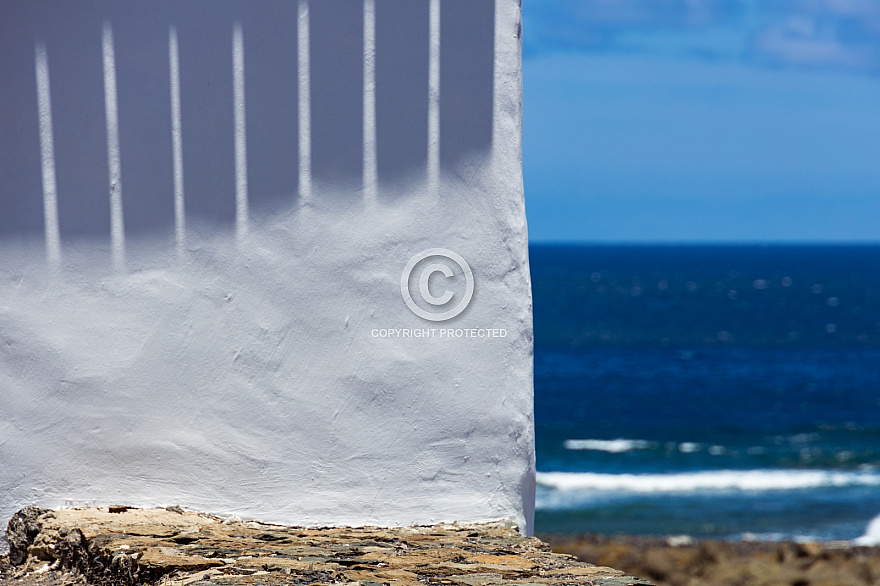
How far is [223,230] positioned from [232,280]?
181mm

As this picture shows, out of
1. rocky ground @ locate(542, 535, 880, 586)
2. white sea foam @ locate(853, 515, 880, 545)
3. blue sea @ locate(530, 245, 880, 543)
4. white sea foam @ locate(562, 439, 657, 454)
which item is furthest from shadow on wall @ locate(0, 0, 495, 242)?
white sea foam @ locate(562, 439, 657, 454)

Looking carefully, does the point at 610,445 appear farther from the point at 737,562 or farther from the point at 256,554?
the point at 256,554

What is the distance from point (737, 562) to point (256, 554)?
31.9 ft

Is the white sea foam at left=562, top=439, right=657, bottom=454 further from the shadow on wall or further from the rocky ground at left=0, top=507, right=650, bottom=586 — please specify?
the shadow on wall

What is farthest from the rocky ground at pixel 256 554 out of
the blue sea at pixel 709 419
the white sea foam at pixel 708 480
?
the white sea foam at pixel 708 480

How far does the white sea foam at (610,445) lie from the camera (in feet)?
73.7

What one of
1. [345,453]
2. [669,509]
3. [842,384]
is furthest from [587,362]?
[345,453]

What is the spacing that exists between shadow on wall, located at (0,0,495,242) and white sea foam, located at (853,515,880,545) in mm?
14358

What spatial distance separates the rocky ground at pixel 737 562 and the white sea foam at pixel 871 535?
1.53 ft

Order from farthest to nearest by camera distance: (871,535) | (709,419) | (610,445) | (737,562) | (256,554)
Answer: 1. (709,419)
2. (610,445)
3. (871,535)
4. (737,562)
5. (256,554)

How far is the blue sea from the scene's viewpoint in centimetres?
1738

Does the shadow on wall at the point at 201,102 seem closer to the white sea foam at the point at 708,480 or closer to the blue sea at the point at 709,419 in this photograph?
the blue sea at the point at 709,419

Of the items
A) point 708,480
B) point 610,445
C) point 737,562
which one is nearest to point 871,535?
point 708,480

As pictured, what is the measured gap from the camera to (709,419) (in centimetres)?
2598
